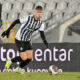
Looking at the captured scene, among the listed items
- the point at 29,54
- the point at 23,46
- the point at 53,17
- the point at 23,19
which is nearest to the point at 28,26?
the point at 23,19

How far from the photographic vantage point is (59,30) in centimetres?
1459

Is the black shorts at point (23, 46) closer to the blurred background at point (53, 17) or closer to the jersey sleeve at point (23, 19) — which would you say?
the jersey sleeve at point (23, 19)

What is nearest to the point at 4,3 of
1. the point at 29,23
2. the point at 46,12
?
the point at 46,12

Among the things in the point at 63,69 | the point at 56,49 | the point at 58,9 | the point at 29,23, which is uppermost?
the point at 58,9

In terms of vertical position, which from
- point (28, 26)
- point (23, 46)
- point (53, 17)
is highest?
point (53, 17)

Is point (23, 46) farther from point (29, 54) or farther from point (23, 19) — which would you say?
point (23, 19)

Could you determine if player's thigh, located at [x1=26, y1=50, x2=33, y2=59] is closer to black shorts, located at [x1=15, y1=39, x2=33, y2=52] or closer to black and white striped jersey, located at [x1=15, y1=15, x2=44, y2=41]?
black shorts, located at [x1=15, y1=39, x2=33, y2=52]

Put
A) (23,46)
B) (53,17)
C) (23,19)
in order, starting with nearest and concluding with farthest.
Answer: (23,19) < (23,46) < (53,17)

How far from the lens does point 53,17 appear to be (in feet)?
51.0

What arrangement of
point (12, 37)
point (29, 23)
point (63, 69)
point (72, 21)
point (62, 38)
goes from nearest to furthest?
point (29, 23) < point (63, 69) < point (12, 37) < point (62, 38) < point (72, 21)

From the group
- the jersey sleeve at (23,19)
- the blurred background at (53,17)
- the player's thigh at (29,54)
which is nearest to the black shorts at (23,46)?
the player's thigh at (29,54)

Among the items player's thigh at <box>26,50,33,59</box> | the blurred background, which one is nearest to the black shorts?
player's thigh at <box>26,50,33,59</box>

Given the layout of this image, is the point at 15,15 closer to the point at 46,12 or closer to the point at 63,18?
the point at 46,12

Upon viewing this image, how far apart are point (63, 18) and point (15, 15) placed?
3.25 meters
